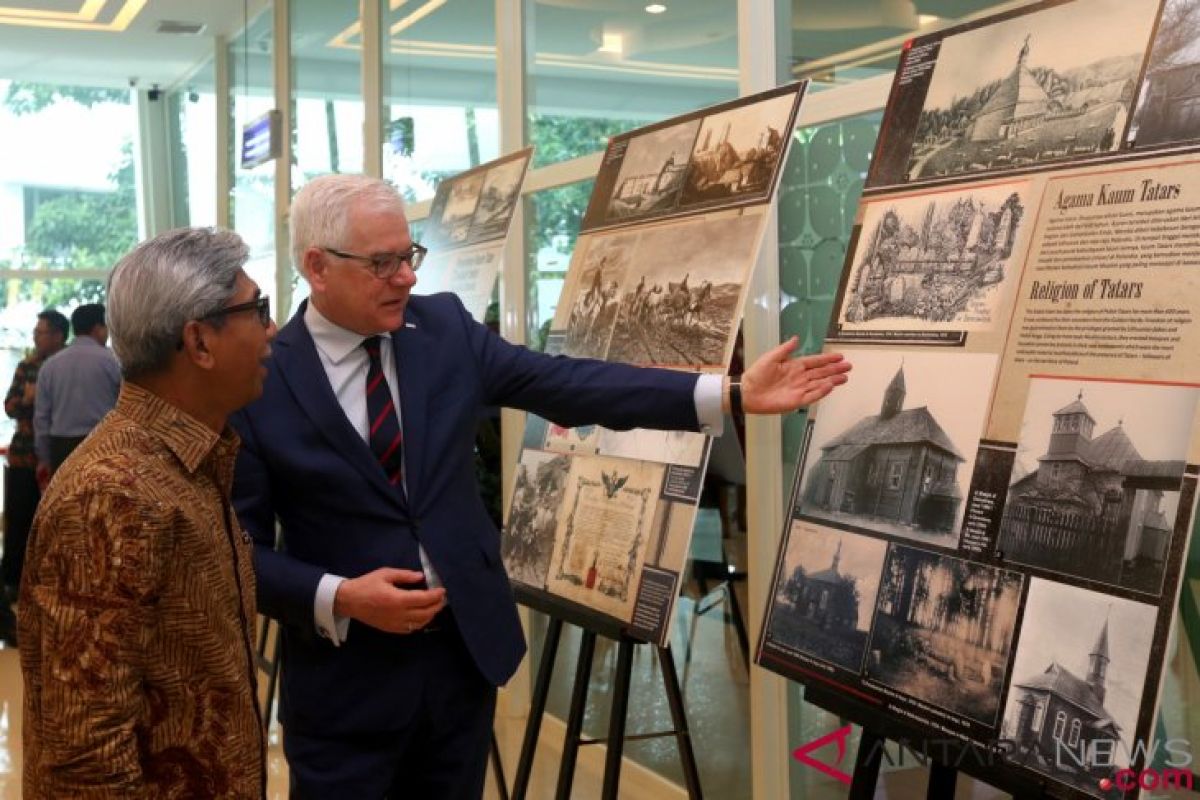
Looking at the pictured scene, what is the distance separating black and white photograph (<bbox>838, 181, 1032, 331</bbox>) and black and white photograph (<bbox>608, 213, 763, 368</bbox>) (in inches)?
16.0

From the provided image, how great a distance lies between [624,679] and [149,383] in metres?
1.42

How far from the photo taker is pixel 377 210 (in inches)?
86.7

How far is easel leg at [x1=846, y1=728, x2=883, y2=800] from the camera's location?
1.96 metres

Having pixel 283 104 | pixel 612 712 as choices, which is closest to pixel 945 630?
pixel 612 712

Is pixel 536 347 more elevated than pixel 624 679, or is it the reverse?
pixel 536 347

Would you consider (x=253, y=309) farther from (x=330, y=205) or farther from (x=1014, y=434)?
(x=1014, y=434)

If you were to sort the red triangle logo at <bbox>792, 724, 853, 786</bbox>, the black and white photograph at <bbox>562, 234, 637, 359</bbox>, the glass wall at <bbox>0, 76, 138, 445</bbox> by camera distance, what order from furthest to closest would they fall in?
1. the glass wall at <bbox>0, 76, 138, 445</bbox>
2. the red triangle logo at <bbox>792, 724, 853, 786</bbox>
3. the black and white photograph at <bbox>562, 234, 637, 359</bbox>

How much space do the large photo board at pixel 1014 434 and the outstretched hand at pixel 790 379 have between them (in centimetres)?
6

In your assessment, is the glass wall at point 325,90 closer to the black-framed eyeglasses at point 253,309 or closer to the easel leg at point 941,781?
the black-framed eyeglasses at point 253,309

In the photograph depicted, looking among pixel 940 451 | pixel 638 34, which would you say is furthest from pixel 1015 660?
pixel 638 34

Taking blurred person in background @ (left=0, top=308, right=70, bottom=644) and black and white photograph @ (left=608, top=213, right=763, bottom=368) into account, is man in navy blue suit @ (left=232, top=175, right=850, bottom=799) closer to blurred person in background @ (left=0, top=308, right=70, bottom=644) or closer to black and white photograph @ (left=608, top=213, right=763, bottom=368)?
black and white photograph @ (left=608, top=213, right=763, bottom=368)

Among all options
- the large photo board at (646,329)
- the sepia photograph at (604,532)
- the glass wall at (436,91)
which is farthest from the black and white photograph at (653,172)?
the glass wall at (436,91)

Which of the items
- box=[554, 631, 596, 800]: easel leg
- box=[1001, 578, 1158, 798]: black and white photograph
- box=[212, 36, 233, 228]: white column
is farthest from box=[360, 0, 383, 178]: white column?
box=[1001, 578, 1158, 798]: black and white photograph

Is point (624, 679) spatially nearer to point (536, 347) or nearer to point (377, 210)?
point (377, 210)
